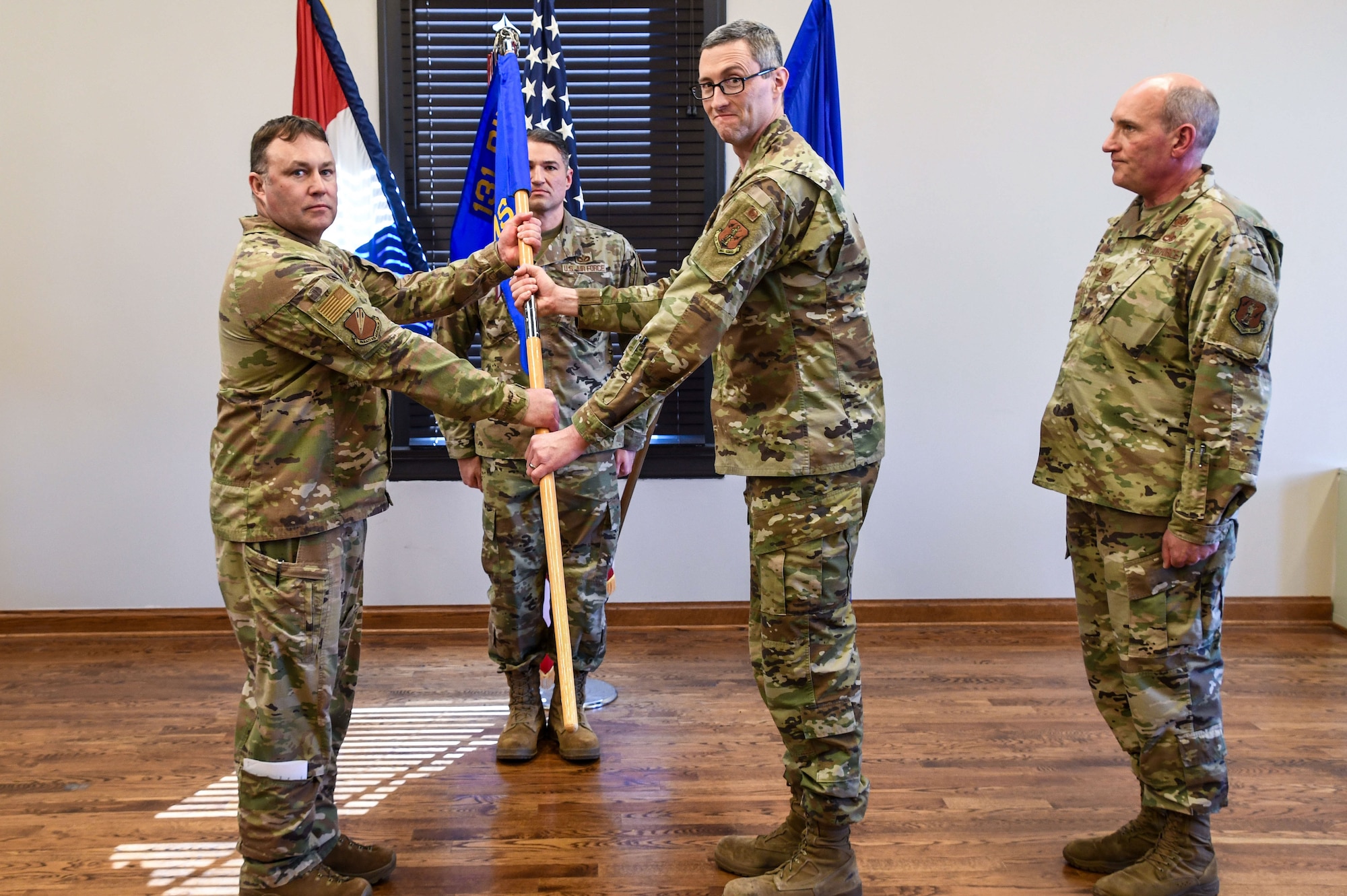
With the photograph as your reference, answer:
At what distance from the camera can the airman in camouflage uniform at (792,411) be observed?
195 centimetres

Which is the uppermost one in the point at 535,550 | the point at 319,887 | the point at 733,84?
the point at 733,84

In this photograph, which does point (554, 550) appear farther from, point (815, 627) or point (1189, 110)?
point (1189, 110)

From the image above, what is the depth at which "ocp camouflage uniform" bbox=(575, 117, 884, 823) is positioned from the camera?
77.2 inches

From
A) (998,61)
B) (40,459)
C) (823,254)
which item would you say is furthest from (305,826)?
(998,61)

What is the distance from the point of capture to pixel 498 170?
103 inches

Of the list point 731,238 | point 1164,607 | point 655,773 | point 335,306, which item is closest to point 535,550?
point 655,773

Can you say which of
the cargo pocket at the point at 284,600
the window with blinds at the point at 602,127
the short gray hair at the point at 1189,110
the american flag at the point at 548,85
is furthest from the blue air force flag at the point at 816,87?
the cargo pocket at the point at 284,600

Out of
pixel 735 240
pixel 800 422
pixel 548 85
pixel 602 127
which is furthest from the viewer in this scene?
pixel 602 127

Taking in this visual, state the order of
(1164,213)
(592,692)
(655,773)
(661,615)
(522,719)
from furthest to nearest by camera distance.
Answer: (661,615) → (592,692) → (522,719) → (655,773) → (1164,213)

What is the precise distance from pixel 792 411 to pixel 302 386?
37.9 inches

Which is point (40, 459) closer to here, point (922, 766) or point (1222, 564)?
point (922, 766)

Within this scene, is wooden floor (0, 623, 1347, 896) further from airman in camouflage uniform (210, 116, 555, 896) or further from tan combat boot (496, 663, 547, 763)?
airman in camouflage uniform (210, 116, 555, 896)

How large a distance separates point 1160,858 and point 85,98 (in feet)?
13.6

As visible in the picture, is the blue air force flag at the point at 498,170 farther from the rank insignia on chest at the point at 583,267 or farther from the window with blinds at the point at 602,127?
the window with blinds at the point at 602,127
